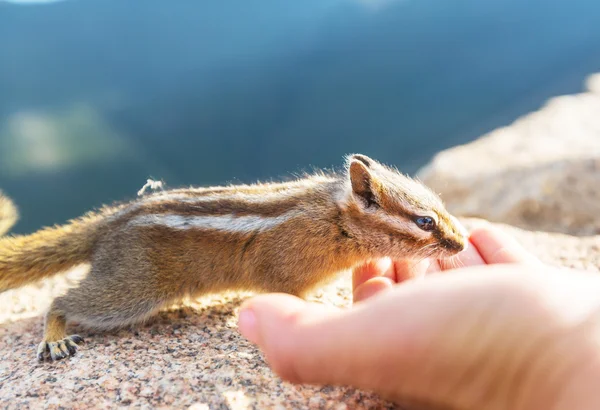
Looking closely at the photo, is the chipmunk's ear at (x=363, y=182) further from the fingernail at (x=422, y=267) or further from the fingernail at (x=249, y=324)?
the fingernail at (x=249, y=324)

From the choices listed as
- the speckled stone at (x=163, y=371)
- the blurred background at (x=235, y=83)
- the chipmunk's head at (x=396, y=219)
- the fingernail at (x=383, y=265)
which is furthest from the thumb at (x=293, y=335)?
the blurred background at (x=235, y=83)

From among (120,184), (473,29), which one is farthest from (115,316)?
(473,29)

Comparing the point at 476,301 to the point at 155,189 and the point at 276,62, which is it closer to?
the point at 155,189

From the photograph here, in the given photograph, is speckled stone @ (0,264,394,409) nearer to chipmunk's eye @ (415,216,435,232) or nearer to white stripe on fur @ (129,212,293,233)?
white stripe on fur @ (129,212,293,233)

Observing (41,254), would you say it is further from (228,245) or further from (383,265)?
(383,265)

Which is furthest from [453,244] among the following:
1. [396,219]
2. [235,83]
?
[235,83]

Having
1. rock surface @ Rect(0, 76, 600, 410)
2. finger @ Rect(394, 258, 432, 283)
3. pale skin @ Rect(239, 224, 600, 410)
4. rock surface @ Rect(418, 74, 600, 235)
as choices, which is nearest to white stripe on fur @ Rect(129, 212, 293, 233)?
rock surface @ Rect(0, 76, 600, 410)

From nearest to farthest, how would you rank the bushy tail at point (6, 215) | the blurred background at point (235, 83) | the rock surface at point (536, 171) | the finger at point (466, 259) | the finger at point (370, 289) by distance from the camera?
the finger at point (370, 289) → the finger at point (466, 259) → the bushy tail at point (6, 215) → the blurred background at point (235, 83) → the rock surface at point (536, 171)

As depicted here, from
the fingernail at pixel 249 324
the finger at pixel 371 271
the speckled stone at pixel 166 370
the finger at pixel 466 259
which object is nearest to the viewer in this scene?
the fingernail at pixel 249 324
